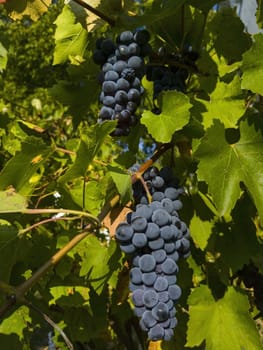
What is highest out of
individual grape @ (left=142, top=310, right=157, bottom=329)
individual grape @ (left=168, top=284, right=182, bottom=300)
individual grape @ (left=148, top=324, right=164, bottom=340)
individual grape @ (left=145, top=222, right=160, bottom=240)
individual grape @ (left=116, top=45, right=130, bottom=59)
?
individual grape @ (left=116, top=45, right=130, bottom=59)

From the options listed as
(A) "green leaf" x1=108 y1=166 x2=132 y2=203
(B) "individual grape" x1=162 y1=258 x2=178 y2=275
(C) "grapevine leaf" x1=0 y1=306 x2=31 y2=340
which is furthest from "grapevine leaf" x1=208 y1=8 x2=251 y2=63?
(C) "grapevine leaf" x1=0 y1=306 x2=31 y2=340

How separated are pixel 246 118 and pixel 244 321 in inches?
19.0

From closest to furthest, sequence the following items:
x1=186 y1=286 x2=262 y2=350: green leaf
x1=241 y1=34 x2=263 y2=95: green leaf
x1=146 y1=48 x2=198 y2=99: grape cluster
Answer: x1=241 y1=34 x2=263 y2=95: green leaf, x1=146 y1=48 x2=198 y2=99: grape cluster, x1=186 y1=286 x2=262 y2=350: green leaf

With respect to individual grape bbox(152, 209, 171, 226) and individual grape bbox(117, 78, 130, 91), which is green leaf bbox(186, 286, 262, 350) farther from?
individual grape bbox(117, 78, 130, 91)

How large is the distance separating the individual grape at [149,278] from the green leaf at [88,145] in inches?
9.3

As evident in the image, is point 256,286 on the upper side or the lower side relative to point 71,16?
lower

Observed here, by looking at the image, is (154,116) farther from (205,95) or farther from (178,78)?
(205,95)

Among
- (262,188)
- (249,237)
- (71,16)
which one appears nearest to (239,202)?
(249,237)

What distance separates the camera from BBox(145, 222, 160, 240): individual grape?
0.95 meters

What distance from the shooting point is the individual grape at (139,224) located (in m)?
0.95

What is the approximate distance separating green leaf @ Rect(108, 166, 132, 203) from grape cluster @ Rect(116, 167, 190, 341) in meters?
0.03

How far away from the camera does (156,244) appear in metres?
0.95

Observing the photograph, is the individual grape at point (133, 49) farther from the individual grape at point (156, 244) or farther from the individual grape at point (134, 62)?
the individual grape at point (156, 244)

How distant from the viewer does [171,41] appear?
1267 millimetres
